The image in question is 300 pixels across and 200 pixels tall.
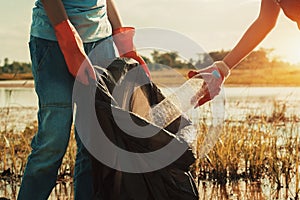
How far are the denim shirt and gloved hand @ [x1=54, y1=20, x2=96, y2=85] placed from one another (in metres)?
0.15

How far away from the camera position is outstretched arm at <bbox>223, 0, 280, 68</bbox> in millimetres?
3170

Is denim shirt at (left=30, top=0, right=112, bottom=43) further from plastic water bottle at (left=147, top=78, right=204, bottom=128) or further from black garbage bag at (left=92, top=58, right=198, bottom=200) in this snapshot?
plastic water bottle at (left=147, top=78, right=204, bottom=128)

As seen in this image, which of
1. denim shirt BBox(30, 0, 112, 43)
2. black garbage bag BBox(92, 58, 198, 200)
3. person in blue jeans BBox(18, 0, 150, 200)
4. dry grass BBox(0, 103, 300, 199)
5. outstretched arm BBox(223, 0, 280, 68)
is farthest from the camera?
A: dry grass BBox(0, 103, 300, 199)

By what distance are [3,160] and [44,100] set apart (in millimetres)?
2255

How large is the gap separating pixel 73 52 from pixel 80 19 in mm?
273

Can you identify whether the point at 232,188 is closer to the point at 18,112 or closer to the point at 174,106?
the point at 174,106

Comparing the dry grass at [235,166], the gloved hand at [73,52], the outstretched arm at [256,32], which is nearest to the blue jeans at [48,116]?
the gloved hand at [73,52]

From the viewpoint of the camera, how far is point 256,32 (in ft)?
10.6

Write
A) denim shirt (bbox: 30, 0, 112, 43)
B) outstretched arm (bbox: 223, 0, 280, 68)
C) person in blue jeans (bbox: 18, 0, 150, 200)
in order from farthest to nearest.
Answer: outstretched arm (bbox: 223, 0, 280, 68), denim shirt (bbox: 30, 0, 112, 43), person in blue jeans (bbox: 18, 0, 150, 200)

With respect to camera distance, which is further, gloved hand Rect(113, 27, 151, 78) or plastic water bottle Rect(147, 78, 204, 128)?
gloved hand Rect(113, 27, 151, 78)

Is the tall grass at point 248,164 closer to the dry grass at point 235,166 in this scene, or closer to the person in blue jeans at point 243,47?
the dry grass at point 235,166

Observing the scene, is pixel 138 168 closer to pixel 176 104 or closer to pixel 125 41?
pixel 176 104

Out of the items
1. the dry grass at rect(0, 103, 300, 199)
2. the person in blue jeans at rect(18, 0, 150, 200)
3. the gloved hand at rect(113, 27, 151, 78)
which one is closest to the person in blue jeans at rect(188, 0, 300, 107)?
the gloved hand at rect(113, 27, 151, 78)

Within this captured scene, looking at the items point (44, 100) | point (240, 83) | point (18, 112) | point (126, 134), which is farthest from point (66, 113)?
point (240, 83)
